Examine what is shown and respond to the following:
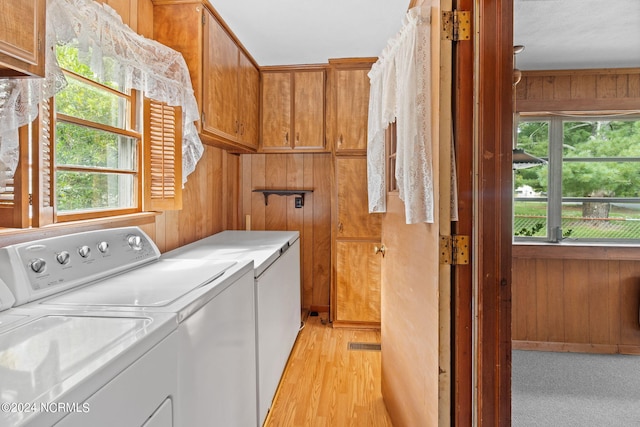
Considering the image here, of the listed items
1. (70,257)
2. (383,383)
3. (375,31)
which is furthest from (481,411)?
(375,31)

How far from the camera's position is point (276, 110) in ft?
10.7

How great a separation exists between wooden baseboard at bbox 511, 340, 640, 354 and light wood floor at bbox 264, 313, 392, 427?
1.20 meters

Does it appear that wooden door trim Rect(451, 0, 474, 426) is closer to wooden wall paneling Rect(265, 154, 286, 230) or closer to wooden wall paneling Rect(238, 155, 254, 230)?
wooden wall paneling Rect(265, 154, 286, 230)

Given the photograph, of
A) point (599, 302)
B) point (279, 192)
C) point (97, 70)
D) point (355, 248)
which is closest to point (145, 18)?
point (97, 70)

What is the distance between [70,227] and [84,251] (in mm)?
165

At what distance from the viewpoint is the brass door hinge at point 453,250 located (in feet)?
4.19

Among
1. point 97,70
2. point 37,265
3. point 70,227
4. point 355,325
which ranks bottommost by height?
point 355,325

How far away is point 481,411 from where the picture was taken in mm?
1223

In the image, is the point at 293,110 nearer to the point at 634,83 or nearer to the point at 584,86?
the point at 584,86

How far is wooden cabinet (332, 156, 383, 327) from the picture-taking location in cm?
313

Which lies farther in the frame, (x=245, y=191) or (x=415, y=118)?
(x=245, y=191)

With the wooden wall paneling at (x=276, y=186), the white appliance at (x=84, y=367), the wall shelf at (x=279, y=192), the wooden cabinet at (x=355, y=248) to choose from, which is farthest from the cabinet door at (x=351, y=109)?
the white appliance at (x=84, y=367)

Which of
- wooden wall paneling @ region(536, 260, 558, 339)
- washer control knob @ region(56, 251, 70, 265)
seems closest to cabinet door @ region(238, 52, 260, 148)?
washer control knob @ region(56, 251, 70, 265)

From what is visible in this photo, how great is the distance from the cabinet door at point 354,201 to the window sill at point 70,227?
1.62m
